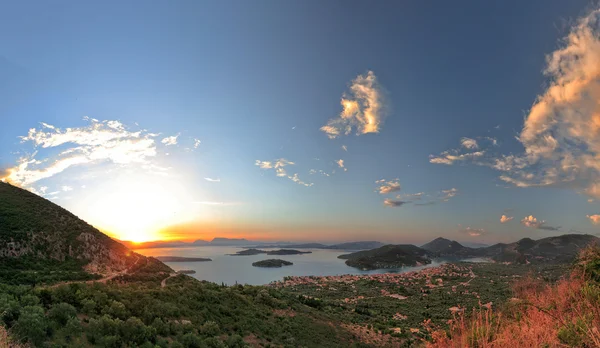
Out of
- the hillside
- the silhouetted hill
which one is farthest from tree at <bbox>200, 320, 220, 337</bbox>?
the silhouetted hill

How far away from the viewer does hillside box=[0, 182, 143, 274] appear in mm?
34875

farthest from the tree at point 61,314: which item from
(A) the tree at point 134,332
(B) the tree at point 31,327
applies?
(A) the tree at point 134,332

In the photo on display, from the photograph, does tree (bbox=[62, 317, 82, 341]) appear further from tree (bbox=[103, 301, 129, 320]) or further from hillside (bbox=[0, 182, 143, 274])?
hillside (bbox=[0, 182, 143, 274])

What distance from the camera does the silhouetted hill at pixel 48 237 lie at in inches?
1375

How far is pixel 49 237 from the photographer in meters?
39.0

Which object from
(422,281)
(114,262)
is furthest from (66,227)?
(422,281)

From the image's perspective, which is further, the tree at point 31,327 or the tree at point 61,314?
the tree at point 61,314

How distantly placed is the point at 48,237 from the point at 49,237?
131 mm

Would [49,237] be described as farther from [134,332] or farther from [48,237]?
[134,332]

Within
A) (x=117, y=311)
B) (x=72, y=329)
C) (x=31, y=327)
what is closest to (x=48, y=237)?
(x=117, y=311)

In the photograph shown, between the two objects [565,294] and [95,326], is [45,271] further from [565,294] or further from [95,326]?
[565,294]

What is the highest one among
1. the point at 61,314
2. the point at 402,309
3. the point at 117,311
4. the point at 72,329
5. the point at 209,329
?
the point at 61,314

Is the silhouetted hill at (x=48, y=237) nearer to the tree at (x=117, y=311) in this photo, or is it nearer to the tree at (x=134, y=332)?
the tree at (x=117, y=311)

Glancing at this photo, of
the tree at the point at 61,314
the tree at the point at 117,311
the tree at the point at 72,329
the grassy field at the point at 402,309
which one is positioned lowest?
the grassy field at the point at 402,309
